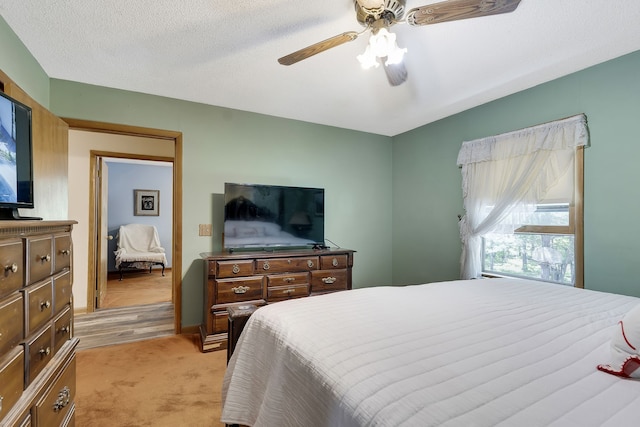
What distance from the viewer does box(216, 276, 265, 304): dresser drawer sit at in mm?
2746

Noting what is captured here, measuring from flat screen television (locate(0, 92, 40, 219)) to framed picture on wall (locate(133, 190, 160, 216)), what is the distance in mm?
6026

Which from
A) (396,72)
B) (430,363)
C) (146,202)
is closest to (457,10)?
(396,72)

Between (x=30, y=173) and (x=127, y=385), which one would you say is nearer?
(x=30, y=173)

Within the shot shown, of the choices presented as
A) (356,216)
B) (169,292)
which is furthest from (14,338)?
(169,292)

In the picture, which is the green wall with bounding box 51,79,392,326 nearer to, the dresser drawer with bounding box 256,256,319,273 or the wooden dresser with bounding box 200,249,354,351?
the wooden dresser with bounding box 200,249,354,351

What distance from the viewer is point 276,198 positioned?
3295mm

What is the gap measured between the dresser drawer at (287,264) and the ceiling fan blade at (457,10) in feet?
7.43

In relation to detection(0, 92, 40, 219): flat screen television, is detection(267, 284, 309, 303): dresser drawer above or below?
below

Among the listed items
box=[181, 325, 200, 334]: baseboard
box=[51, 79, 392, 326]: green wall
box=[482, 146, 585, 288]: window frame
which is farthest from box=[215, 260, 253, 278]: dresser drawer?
box=[482, 146, 585, 288]: window frame

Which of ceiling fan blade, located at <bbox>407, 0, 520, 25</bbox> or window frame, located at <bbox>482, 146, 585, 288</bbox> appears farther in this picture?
window frame, located at <bbox>482, 146, 585, 288</bbox>

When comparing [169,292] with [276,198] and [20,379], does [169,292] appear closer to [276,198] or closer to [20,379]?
[276,198]

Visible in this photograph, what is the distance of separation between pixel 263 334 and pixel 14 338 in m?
0.84

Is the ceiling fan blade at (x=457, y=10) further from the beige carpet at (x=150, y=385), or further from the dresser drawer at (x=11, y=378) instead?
the beige carpet at (x=150, y=385)

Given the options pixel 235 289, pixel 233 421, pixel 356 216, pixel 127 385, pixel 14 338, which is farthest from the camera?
pixel 356 216
